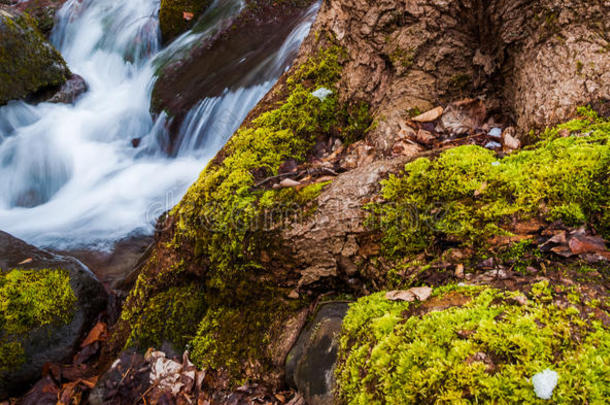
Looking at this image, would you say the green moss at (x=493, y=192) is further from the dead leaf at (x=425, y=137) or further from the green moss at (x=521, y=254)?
the dead leaf at (x=425, y=137)

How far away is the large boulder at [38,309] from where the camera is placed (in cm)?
351

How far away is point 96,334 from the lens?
405 centimetres

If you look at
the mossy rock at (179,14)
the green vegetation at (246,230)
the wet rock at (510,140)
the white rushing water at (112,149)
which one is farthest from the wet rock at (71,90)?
the wet rock at (510,140)

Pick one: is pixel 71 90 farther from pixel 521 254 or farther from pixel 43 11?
pixel 521 254

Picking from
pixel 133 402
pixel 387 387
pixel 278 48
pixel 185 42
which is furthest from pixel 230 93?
pixel 387 387

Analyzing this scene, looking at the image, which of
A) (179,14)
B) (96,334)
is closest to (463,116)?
(96,334)

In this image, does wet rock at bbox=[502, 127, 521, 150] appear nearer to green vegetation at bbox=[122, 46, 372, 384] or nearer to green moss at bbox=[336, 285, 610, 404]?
green vegetation at bbox=[122, 46, 372, 384]

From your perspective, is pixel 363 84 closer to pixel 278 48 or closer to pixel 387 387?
pixel 387 387

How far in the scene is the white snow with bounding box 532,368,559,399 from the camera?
109 cm

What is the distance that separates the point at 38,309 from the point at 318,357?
11.5 feet

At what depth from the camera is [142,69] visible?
1209 centimetres

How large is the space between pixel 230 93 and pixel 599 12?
723 cm

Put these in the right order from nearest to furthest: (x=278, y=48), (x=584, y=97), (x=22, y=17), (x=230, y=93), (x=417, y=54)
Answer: (x=584, y=97) < (x=417, y=54) < (x=230, y=93) < (x=278, y=48) < (x=22, y=17)

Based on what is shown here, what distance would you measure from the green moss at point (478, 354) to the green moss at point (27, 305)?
371 centimetres
